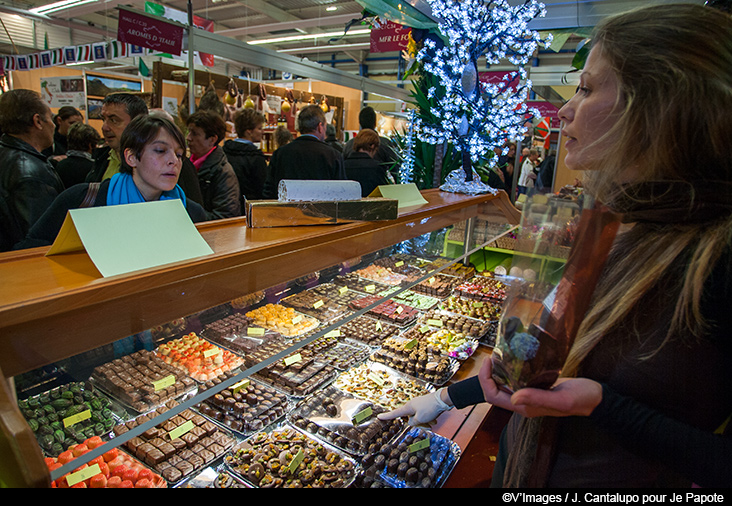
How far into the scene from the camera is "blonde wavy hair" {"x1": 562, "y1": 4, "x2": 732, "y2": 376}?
84cm

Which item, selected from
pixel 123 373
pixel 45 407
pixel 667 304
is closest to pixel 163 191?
pixel 123 373

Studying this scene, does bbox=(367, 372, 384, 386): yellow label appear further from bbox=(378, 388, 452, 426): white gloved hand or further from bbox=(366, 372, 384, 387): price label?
bbox=(378, 388, 452, 426): white gloved hand

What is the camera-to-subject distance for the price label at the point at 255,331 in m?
1.57

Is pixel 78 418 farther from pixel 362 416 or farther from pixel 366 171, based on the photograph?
pixel 366 171

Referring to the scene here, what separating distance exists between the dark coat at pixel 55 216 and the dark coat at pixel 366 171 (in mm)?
3453

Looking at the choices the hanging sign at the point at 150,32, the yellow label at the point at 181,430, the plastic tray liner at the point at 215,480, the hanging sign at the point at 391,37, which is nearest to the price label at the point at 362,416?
the plastic tray liner at the point at 215,480

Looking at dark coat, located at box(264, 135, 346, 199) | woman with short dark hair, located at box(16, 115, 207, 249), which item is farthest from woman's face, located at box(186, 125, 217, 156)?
woman with short dark hair, located at box(16, 115, 207, 249)

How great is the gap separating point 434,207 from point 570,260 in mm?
1557

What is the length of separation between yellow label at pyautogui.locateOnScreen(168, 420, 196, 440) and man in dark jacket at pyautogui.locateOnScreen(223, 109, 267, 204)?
3.11 meters

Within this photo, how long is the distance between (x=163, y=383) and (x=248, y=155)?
3651 millimetres

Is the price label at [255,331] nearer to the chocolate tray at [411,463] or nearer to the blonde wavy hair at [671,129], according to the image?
the chocolate tray at [411,463]

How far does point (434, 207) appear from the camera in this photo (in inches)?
92.6

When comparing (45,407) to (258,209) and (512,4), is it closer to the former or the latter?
(258,209)

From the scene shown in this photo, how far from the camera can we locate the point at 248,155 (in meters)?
4.61
